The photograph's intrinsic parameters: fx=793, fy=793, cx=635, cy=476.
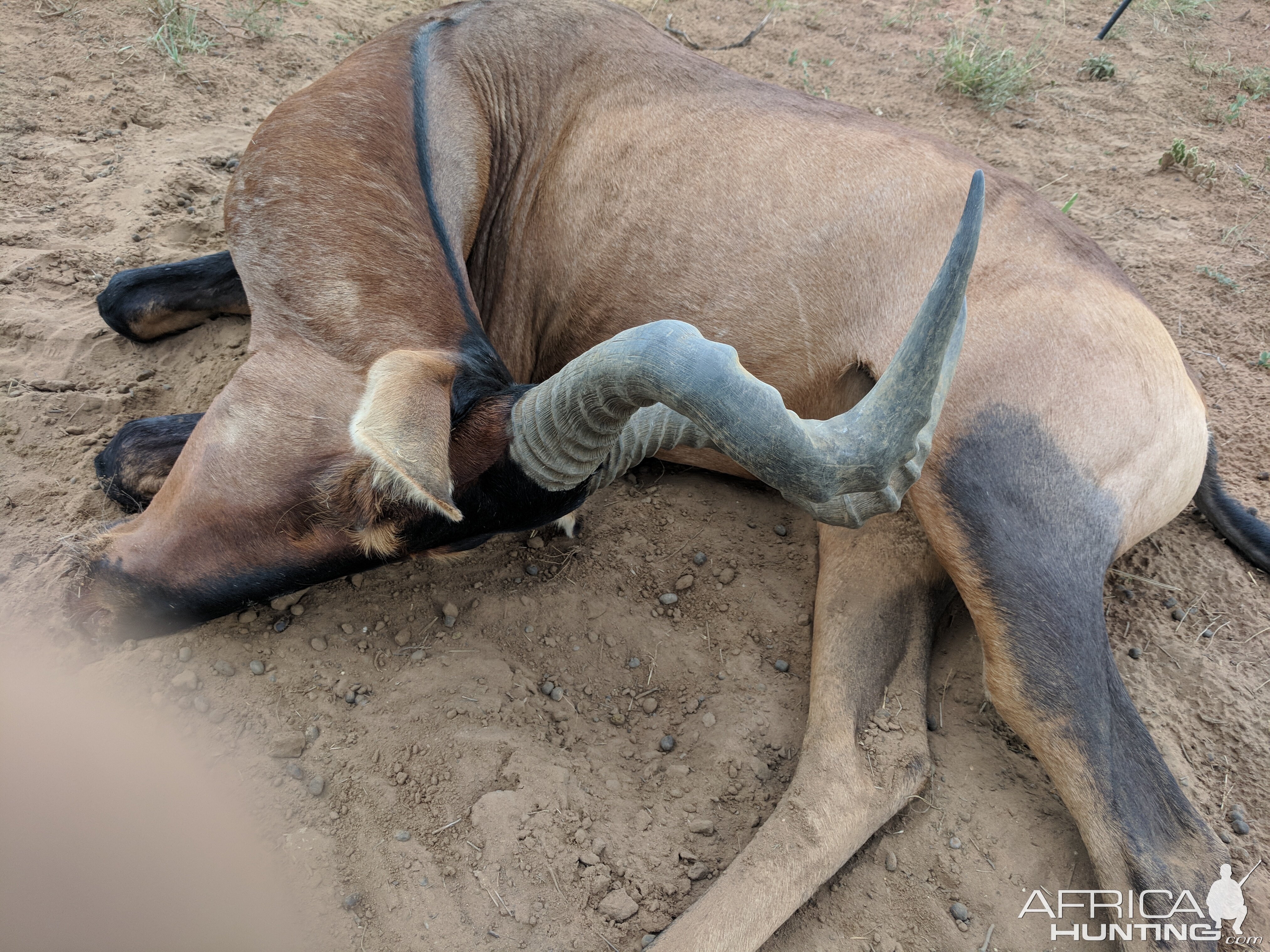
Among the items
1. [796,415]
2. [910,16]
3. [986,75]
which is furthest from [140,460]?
[910,16]

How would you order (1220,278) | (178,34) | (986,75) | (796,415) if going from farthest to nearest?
1. (986,75)
2. (178,34)
3. (1220,278)
4. (796,415)

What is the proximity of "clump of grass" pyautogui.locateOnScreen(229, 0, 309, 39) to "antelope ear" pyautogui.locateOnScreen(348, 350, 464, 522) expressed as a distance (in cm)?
380

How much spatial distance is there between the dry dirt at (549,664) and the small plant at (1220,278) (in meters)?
0.02

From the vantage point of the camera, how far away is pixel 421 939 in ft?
6.32

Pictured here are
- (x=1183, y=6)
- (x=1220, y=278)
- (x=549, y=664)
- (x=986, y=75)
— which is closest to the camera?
(x=549, y=664)

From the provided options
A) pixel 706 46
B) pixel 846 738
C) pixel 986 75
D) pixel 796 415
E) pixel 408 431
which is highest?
pixel 986 75

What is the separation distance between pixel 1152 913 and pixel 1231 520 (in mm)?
1552

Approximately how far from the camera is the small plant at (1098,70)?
535cm

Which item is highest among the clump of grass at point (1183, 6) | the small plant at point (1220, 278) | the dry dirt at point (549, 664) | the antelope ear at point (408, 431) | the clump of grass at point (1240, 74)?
the clump of grass at point (1183, 6)

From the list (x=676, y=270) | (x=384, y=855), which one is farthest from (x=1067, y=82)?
(x=384, y=855)

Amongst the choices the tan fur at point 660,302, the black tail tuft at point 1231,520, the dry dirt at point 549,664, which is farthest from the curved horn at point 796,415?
the black tail tuft at point 1231,520

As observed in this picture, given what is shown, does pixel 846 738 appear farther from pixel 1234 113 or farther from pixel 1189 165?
pixel 1234 113

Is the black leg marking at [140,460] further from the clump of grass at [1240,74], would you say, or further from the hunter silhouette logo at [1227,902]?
the clump of grass at [1240,74]

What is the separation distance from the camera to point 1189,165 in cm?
449
